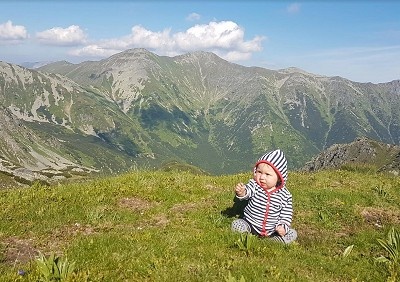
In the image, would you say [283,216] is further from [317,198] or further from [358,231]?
[317,198]

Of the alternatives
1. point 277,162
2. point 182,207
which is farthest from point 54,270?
point 182,207

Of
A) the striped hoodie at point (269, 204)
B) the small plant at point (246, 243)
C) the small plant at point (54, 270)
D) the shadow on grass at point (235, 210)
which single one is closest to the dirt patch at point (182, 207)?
the shadow on grass at point (235, 210)

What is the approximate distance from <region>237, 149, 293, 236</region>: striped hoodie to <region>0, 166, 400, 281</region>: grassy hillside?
3.03 ft

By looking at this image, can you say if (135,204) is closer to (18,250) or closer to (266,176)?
(18,250)

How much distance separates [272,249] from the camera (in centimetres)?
974

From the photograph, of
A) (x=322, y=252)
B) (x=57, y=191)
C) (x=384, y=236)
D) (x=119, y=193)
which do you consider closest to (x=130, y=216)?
(x=119, y=193)

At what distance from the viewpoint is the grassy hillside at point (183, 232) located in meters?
8.03

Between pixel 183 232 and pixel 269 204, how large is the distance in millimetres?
2668

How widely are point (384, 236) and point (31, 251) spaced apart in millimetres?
10193

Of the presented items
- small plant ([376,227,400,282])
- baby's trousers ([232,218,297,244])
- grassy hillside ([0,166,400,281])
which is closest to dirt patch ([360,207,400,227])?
grassy hillside ([0,166,400,281])

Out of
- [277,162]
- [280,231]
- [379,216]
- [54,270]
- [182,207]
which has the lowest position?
[182,207]

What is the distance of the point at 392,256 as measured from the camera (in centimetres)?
928

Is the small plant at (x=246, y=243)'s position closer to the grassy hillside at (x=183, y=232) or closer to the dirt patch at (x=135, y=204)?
the grassy hillside at (x=183, y=232)

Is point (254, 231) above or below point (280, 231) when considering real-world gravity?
below
